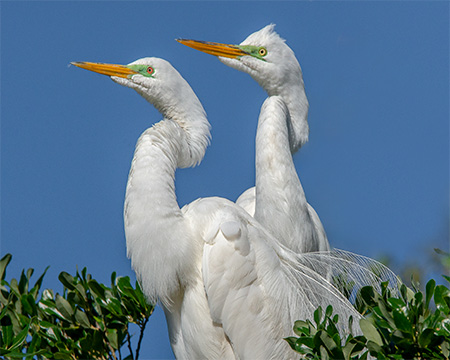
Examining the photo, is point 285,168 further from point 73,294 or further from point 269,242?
point 73,294

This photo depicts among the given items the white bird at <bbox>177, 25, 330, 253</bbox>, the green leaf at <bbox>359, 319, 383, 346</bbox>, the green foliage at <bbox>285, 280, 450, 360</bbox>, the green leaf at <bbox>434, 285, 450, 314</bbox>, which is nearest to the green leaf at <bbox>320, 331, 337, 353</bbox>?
the green foliage at <bbox>285, 280, 450, 360</bbox>

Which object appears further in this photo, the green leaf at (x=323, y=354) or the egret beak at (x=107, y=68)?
the egret beak at (x=107, y=68)

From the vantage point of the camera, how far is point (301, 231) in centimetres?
401

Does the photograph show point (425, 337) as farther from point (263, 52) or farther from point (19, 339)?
point (263, 52)

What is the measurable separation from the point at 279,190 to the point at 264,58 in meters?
0.88

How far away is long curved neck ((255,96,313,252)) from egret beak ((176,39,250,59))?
0.60 metres

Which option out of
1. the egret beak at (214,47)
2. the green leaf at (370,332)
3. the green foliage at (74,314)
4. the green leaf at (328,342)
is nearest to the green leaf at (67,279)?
the green foliage at (74,314)

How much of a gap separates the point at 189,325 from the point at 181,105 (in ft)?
3.69

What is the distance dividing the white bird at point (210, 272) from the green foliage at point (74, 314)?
0.14 m

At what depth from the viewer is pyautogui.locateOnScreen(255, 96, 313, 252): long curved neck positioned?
397 cm

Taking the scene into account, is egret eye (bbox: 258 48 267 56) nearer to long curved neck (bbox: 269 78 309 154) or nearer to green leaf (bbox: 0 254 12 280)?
long curved neck (bbox: 269 78 309 154)

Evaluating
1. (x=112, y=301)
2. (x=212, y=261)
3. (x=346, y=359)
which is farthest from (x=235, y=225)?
(x=346, y=359)

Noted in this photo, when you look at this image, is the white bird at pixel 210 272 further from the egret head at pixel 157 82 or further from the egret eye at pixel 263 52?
the egret eye at pixel 263 52

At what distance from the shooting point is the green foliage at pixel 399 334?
238 cm
